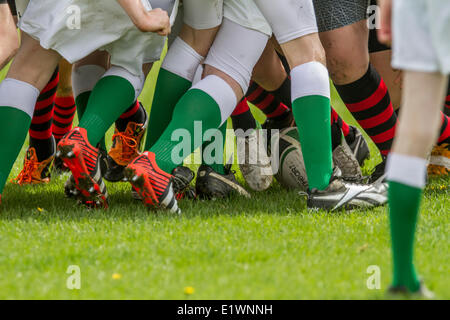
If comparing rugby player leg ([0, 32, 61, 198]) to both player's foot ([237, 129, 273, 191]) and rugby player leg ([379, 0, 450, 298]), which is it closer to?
player's foot ([237, 129, 273, 191])

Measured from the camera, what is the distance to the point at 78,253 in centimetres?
228

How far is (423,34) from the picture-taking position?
65.4 inches

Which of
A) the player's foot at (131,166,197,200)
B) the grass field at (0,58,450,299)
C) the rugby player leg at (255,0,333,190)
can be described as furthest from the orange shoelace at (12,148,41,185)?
the rugby player leg at (255,0,333,190)

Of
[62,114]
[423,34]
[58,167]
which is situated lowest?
[58,167]

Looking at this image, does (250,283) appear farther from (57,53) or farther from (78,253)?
(57,53)

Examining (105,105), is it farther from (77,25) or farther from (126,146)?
(126,146)

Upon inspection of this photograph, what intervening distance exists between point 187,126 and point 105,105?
0.38 meters

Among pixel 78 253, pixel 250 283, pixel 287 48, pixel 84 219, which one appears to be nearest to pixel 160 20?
pixel 287 48

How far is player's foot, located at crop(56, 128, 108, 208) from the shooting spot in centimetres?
268

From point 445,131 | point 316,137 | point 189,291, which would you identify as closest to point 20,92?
point 316,137

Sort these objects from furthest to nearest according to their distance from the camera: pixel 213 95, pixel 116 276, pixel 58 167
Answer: pixel 58 167, pixel 213 95, pixel 116 276

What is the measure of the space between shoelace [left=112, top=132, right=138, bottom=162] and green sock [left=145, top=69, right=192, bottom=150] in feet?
1.05

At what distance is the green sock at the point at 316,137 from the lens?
9.53 feet

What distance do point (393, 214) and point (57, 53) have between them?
68.3 inches
